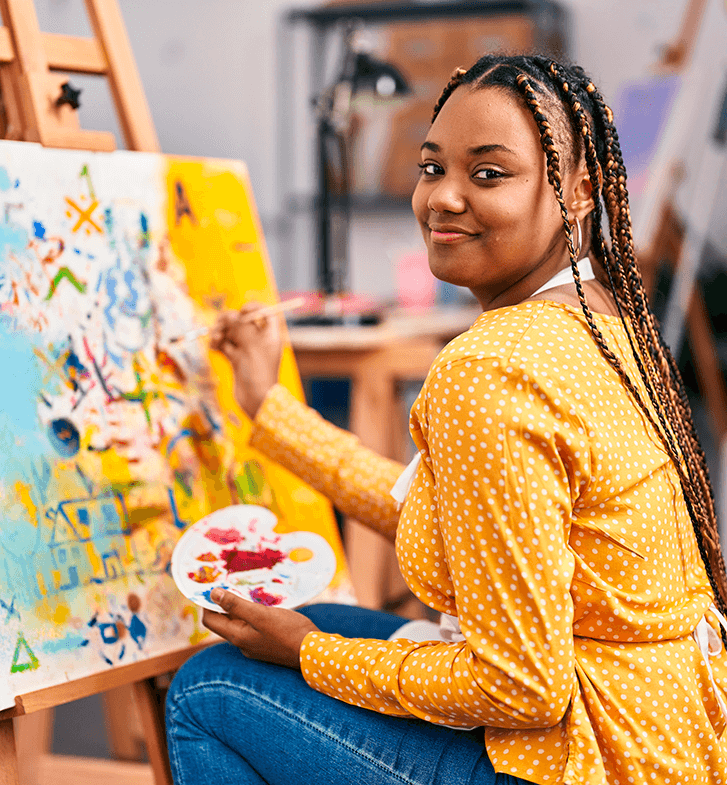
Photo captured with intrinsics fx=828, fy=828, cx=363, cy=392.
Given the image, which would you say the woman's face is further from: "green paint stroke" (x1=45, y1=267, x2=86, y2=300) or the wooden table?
the wooden table

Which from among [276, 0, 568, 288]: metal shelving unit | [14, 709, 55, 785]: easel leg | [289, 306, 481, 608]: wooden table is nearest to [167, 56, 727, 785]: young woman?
[14, 709, 55, 785]: easel leg

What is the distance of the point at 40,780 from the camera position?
1.46m

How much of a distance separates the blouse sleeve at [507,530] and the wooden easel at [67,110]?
1.56 feet

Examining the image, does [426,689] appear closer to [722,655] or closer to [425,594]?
[425,594]

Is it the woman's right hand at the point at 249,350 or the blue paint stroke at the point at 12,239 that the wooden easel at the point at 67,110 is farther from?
the woman's right hand at the point at 249,350

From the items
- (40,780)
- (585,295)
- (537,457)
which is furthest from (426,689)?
(40,780)

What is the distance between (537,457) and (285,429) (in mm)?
559

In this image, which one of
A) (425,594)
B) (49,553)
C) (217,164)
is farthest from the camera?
(217,164)

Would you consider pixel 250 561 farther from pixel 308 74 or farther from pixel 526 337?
pixel 308 74

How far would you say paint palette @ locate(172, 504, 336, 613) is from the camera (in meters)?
0.95

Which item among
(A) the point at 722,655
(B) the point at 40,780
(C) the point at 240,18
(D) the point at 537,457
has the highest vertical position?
(C) the point at 240,18

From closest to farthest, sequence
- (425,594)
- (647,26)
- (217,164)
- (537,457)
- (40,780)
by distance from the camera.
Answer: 1. (537,457)
2. (425,594)
3. (217,164)
4. (40,780)
5. (647,26)

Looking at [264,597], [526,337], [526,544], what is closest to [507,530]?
[526,544]

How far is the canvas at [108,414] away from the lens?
957 millimetres
